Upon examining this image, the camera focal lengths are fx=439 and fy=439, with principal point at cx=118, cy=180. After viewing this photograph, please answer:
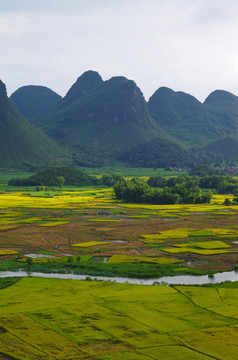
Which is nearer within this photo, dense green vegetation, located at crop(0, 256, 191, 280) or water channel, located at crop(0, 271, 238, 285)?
water channel, located at crop(0, 271, 238, 285)

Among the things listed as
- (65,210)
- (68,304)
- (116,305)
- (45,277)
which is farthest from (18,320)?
(65,210)

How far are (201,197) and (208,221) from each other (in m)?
37.3

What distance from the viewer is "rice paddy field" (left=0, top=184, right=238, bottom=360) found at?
79.5ft

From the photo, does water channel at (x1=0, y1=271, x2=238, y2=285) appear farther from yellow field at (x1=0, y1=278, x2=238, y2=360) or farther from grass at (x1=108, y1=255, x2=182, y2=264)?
grass at (x1=108, y1=255, x2=182, y2=264)

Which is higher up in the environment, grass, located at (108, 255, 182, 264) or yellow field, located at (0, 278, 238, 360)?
yellow field, located at (0, 278, 238, 360)

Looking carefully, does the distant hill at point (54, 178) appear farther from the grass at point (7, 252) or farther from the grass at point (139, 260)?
the grass at point (139, 260)

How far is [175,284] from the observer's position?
38031 millimetres

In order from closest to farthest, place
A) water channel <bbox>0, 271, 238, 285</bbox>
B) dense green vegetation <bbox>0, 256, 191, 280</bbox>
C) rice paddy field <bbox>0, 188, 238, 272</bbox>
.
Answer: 1. water channel <bbox>0, 271, 238, 285</bbox>
2. dense green vegetation <bbox>0, 256, 191, 280</bbox>
3. rice paddy field <bbox>0, 188, 238, 272</bbox>

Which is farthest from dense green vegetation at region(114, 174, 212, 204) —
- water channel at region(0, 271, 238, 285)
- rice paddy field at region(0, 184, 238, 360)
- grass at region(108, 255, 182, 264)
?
water channel at region(0, 271, 238, 285)

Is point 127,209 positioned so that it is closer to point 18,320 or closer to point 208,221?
point 208,221

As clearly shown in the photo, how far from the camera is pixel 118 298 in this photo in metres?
32.5

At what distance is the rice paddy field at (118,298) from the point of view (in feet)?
79.5

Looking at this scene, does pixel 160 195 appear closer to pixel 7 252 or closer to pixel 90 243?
pixel 90 243

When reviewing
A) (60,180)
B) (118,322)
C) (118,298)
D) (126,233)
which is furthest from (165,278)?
(60,180)
